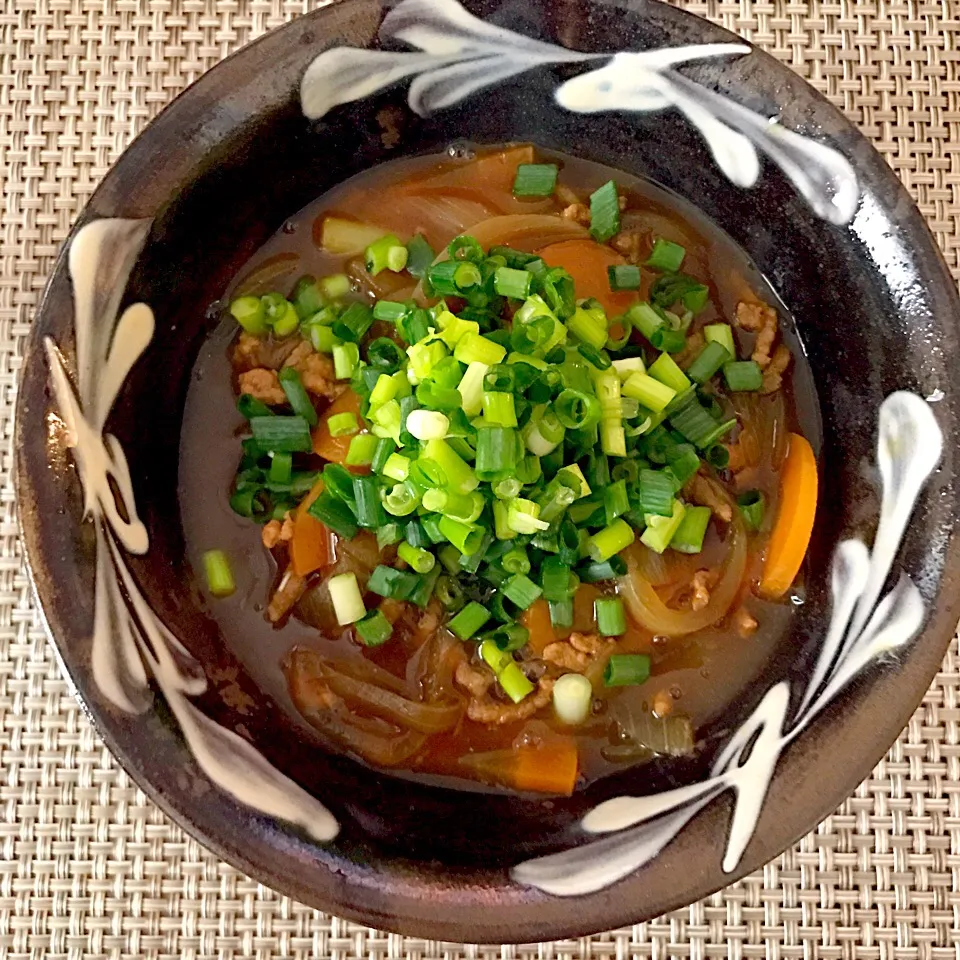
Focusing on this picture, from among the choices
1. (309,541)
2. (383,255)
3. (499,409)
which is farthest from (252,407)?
(499,409)

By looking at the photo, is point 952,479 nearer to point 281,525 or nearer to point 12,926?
point 281,525

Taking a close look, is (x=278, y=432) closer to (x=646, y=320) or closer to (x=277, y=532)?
(x=277, y=532)

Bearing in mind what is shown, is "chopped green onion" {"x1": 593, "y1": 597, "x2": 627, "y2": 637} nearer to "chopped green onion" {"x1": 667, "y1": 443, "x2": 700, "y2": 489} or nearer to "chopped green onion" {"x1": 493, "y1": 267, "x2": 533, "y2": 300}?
"chopped green onion" {"x1": 667, "y1": 443, "x2": 700, "y2": 489}

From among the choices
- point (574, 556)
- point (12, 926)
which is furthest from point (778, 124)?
point (12, 926)

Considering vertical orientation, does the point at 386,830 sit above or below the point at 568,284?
below

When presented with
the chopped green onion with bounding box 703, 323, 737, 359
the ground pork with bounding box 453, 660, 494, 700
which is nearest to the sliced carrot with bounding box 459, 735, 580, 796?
the ground pork with bounding box 453, 660, 494, 700

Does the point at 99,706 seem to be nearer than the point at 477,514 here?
Yes

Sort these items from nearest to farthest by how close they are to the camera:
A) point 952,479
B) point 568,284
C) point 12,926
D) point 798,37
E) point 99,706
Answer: point 99,706, point 952,479, point 568,284, point 12,926, point 798,37

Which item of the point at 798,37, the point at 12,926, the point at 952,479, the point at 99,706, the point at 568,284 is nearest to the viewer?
the point at 99,706

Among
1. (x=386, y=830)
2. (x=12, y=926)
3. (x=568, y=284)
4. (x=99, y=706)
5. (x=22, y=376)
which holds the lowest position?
(x=12, y=926)
